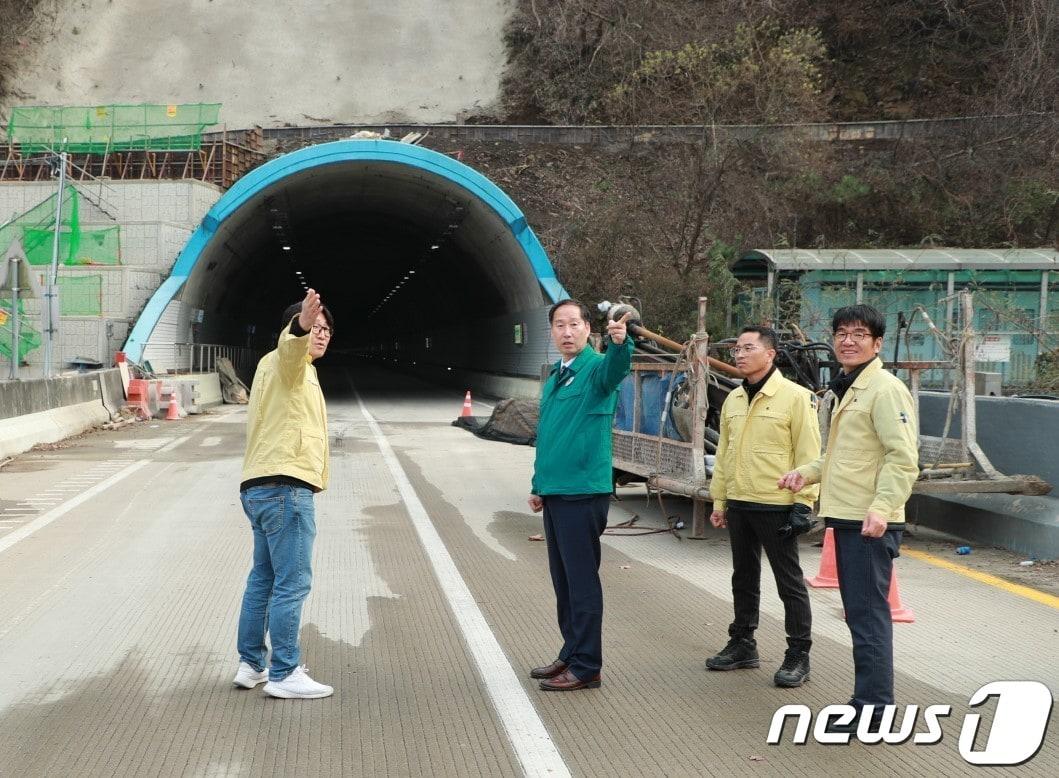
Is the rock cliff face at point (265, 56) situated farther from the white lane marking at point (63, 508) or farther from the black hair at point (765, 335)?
the black hair at point (765, 335)

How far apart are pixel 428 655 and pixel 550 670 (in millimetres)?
868

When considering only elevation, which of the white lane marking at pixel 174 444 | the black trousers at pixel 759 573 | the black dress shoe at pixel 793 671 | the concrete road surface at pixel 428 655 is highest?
the black trousers at pixel 759 573

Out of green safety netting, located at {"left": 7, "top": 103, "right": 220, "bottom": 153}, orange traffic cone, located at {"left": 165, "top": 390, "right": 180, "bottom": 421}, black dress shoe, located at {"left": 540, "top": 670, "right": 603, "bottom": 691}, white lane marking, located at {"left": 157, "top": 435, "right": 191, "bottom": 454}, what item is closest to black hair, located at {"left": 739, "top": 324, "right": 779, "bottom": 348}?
black dress shoe, located at {"left": 540, "top": 670, "right": 603, "bottom": 691}

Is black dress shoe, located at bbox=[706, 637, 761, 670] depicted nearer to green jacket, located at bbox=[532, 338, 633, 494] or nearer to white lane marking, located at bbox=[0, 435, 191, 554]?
green jacket, located at bbox=[532, 338, 633, 494]

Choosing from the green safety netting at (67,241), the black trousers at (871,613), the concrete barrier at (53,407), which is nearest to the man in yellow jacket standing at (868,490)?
the black trousers at (871,613)

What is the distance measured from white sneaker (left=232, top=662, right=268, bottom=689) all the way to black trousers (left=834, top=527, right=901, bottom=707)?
2844mm

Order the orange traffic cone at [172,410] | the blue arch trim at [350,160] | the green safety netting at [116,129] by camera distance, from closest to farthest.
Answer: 1. the orange traffic cone at [172,410]
2. the blue arch trim at [350,160]
3. the green safety netting at [116,129]

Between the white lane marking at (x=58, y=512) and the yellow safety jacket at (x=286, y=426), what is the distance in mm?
4879

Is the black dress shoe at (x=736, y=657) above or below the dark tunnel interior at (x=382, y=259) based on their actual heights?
below

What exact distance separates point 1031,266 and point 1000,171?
533 inches

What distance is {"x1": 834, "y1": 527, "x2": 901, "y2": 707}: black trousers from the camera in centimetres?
471

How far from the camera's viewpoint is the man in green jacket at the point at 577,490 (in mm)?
5387

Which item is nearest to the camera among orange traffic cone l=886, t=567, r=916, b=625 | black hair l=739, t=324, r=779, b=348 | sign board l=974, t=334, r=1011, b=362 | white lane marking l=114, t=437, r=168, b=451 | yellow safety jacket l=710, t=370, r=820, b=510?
yellow safety jacket l=710, t=370, r=820, b=510

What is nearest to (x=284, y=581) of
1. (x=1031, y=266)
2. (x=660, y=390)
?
(x=660, y=390)
